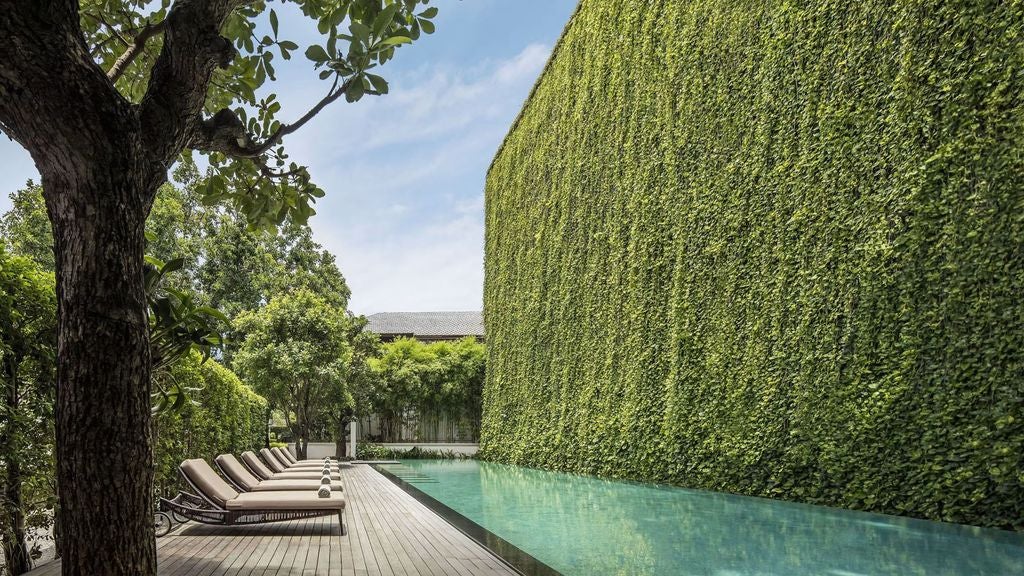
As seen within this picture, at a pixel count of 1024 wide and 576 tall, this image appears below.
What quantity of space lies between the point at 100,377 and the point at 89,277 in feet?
0.88

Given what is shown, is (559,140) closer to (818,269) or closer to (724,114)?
(724,114)

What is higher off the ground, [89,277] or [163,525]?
[89,277]

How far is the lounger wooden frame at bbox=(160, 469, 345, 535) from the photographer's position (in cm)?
607

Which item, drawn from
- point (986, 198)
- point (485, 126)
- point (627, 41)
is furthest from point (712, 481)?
point (485, 126)

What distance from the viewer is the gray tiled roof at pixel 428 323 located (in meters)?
41.9

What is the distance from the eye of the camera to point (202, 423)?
893 cm

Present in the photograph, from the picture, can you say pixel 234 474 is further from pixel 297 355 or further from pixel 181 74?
pixel 297 355

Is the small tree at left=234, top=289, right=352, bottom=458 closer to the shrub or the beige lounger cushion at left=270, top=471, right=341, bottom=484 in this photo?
the shrub

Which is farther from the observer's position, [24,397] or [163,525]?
[163,525]

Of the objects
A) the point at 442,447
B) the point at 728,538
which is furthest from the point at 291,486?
the point at 442,447

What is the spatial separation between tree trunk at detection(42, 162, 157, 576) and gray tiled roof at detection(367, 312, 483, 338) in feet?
127

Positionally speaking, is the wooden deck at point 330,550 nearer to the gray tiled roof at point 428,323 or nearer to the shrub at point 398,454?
the shrub at point 398,454

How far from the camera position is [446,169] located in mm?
30344

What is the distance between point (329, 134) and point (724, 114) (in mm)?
21532
